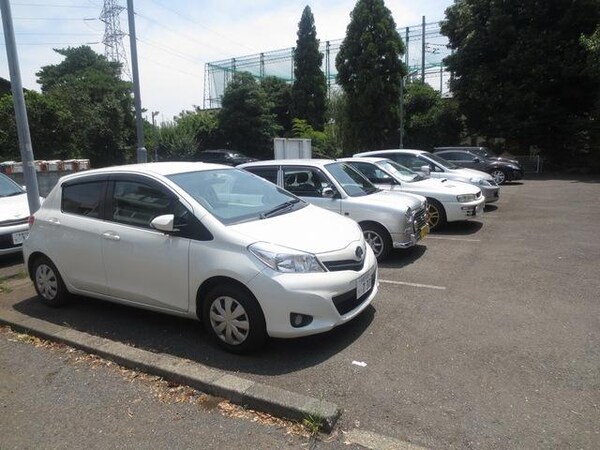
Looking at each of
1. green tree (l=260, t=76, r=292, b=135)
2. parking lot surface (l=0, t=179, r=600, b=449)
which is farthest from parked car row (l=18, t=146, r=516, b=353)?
green tree (l=260, t=76, r=292, b=135)

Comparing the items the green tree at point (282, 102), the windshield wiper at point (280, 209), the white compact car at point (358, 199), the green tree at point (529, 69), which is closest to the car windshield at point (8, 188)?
the white compact car at point (358, 199)

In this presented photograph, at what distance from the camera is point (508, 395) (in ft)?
11.4

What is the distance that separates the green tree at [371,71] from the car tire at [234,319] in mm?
28519

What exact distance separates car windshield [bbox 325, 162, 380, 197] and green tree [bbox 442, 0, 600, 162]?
19806 mm

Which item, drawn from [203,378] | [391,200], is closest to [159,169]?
[203,378]

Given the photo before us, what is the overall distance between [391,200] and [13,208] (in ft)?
20.1

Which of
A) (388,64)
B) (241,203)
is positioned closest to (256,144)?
(388,64)

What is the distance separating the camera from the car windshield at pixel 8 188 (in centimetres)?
868

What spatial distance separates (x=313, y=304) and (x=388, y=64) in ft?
97.5

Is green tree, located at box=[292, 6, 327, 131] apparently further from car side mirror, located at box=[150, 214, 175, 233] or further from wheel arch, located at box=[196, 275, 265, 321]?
wheel arch, located at box=[196, 275, 265, 321]

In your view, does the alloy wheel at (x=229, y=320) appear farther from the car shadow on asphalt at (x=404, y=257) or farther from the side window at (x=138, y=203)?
the car shadow on asphalt at (x=404, y=257)

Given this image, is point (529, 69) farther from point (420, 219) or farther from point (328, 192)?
point (328, 192)

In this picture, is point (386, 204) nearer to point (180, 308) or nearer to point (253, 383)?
point (180, 308)

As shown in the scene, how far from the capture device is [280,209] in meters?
4.97
